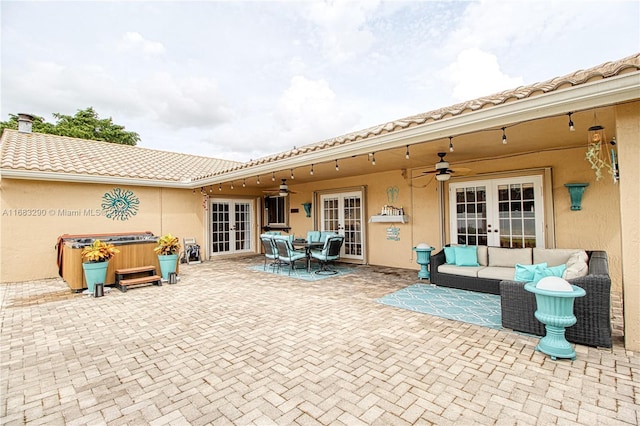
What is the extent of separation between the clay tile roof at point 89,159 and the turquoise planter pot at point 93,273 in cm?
303

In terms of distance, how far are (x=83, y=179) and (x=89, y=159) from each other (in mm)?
1611

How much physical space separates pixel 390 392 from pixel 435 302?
2669 millimetres

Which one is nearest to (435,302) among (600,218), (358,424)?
(358,424)

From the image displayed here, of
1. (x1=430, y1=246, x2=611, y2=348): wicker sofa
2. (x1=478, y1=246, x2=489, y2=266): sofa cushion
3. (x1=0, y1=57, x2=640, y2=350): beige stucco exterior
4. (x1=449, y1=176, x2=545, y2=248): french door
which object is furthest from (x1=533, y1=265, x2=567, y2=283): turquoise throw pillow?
(x1=449, y1=176, x2=545, y2=248): french door

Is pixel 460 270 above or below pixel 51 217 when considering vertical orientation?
below

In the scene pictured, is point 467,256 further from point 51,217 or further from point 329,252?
point 51,217

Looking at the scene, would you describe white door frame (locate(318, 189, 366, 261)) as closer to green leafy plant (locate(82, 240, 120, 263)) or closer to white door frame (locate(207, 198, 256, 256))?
white door frame (locate(207, 198, 256, 256))

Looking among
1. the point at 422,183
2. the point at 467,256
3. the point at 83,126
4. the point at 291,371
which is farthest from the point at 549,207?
the point at 83,126

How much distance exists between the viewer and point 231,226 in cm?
1066

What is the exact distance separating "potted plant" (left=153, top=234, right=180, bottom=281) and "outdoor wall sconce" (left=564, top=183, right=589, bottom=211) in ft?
26.3

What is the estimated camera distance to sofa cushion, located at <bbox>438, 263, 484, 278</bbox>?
5113 mm

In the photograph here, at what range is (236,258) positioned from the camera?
10.3 metres

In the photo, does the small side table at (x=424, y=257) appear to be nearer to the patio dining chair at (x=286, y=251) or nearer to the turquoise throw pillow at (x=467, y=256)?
the turquoise throw pillow at (x=467, y=256)

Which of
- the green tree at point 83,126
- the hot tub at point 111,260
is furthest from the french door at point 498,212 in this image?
the green tree at point 83,126
